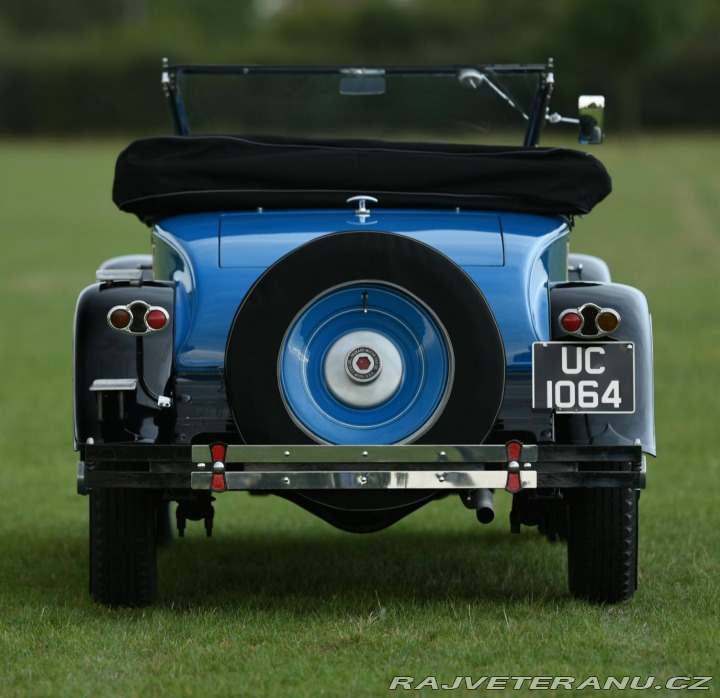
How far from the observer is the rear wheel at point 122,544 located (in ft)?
17.2

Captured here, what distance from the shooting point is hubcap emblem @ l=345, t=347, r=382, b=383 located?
5035mm

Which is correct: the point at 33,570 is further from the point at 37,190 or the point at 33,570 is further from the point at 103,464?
the point at 37,190

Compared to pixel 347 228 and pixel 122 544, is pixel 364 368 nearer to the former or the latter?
pixel 347 228

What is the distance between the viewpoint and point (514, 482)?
16.4ft

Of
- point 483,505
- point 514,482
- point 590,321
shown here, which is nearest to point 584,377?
point 590,321

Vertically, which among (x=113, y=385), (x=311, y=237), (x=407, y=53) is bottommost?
(x=113, y=385)

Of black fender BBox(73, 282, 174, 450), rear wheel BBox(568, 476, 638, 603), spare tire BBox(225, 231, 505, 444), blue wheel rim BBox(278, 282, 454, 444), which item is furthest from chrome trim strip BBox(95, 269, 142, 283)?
rear wheel BBox(568, 476, 638, 603)

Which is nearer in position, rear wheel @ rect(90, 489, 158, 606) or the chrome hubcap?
the chrome hubcap

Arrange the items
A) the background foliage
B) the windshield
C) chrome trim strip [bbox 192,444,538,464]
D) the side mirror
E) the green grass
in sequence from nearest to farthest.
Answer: the green grass, chrome trim strip [bbox 192,444,538,464], the side mirror, the windshield, the background foliage

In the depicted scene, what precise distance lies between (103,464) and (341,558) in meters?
1.92

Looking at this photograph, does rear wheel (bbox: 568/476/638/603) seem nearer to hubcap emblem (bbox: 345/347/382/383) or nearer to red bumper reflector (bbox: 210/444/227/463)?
hubcap emblem (bbox: 345/347/382/383)

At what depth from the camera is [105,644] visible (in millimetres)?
4797

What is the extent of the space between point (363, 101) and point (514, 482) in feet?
11.3

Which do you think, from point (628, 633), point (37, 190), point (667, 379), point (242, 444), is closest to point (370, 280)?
point (242, 444)
